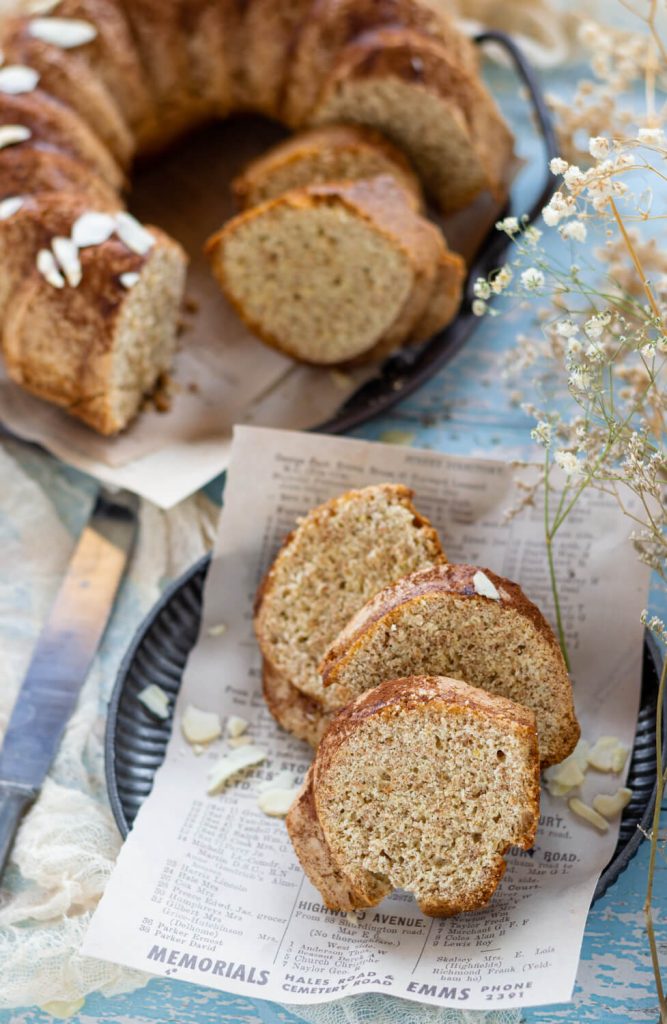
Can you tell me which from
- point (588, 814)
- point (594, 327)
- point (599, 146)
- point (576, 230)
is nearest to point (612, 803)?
point (588, 814)

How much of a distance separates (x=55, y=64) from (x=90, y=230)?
488 millimetres

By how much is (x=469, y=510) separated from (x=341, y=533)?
11.7 inches

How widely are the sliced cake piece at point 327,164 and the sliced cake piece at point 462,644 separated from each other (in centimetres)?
106

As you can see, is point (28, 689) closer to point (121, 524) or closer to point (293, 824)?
point (121, 524)

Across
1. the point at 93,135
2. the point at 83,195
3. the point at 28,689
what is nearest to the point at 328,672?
the point at 28,689

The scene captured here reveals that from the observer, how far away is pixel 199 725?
2.22 meters

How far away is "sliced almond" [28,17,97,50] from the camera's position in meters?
2.80

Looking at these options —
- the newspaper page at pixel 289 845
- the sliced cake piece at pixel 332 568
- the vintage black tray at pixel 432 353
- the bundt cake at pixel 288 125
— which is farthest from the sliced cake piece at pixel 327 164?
the sliced cake piece at pixel 332 568

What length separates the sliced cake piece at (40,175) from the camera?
266 cm

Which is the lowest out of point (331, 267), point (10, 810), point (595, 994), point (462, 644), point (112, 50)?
point (595, 994)

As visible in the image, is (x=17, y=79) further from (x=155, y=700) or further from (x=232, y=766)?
(x=232, y=766)

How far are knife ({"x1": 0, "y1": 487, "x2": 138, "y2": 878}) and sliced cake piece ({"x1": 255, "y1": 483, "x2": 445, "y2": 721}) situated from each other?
0.44 meters

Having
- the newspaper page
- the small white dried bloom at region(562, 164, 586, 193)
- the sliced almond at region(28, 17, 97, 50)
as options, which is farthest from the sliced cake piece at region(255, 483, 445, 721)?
the sliced almond at region(28, 17, 97, 50)

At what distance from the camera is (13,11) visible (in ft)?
9.84
